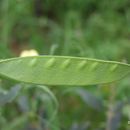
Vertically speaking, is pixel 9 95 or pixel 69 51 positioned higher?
pixel 69 51

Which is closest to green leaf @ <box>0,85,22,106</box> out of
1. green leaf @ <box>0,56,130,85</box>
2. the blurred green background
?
the blurred green background

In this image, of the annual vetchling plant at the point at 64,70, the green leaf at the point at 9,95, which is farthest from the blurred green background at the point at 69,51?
the annual vetchling plant at the point at 64,70

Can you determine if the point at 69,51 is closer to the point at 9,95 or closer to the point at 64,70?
the point at 9,95

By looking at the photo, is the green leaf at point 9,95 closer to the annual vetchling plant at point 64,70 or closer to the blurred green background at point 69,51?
the blurred green background at point 69,51

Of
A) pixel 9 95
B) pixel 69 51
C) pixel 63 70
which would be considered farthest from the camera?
pixel 69 51

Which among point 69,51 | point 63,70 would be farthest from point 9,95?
point 69,51

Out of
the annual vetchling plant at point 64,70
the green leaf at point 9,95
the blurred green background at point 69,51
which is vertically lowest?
the annual vetchling plant at point 64,70
